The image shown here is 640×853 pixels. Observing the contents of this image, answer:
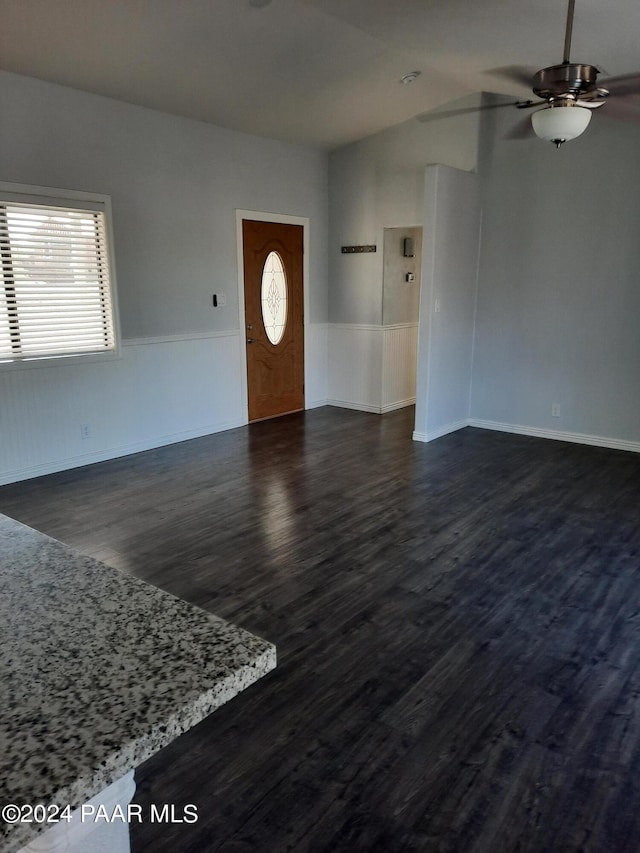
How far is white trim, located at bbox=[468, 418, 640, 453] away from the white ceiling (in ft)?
10.0

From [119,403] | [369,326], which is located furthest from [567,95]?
[369,326]

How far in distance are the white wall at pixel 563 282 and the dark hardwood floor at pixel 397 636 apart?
28.6 inches

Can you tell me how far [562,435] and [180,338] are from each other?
3795 millimetres

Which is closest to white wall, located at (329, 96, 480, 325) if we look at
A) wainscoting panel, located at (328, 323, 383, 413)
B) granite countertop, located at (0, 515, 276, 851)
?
wainscoting panel, located at (328, 323, 383, 413)

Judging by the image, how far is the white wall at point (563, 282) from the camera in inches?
203

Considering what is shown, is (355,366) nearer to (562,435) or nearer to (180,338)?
(180,338)

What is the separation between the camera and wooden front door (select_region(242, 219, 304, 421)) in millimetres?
6230

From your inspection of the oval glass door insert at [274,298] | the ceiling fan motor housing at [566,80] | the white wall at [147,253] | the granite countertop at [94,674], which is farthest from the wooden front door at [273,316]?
the granite countertop at [94,674]

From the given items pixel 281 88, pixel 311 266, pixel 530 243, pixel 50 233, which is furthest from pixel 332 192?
pixel 50 233

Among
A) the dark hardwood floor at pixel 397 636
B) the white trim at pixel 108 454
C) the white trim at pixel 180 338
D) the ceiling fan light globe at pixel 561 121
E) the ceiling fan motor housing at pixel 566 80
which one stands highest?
the ceiling fan motor housing at pixel 566 80

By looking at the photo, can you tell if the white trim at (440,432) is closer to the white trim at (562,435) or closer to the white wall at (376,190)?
the white trim at (562,435)

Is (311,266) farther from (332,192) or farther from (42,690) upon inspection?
(42,690)

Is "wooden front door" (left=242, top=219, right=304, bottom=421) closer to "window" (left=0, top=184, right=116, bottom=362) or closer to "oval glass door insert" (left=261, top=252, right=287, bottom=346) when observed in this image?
"oval glass door insert" (left=261, top=252, right=287, bottom=346)

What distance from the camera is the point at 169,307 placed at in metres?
5.43
